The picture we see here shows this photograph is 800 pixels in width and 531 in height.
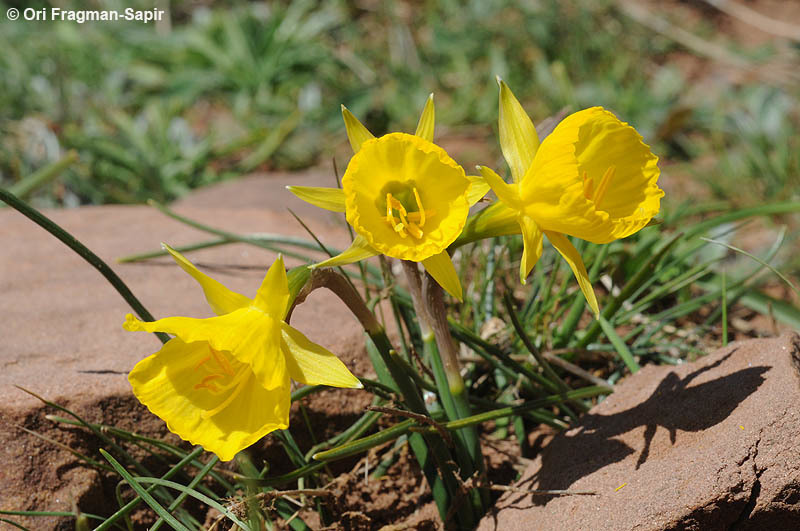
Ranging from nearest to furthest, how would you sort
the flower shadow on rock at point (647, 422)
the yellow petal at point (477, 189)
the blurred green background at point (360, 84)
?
1. the yellow petal at point (477, 189)
2. the flower shadow on rock at point (647, 422)
3. the blurred green background at point (360, 84)

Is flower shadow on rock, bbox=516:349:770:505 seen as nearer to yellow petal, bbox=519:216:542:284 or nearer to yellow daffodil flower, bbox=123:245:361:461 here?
yellow petal, bbox=519:216:542:284

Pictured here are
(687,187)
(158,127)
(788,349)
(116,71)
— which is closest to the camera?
(788,349)

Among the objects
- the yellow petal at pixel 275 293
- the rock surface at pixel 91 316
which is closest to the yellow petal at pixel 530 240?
the yellow petal at pixel 275 293

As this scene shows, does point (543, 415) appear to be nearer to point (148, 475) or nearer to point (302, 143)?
point (148, 475)

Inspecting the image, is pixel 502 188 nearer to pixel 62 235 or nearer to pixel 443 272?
pixel 443 272

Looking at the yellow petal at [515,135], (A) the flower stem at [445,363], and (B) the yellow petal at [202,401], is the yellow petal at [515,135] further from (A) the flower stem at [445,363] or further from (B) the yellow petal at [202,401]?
(B) the yellow petal at [202,401]

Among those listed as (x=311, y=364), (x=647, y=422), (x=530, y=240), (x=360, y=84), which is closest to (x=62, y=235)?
(x=311, y=364)

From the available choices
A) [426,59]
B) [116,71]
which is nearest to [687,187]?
[426,59]
